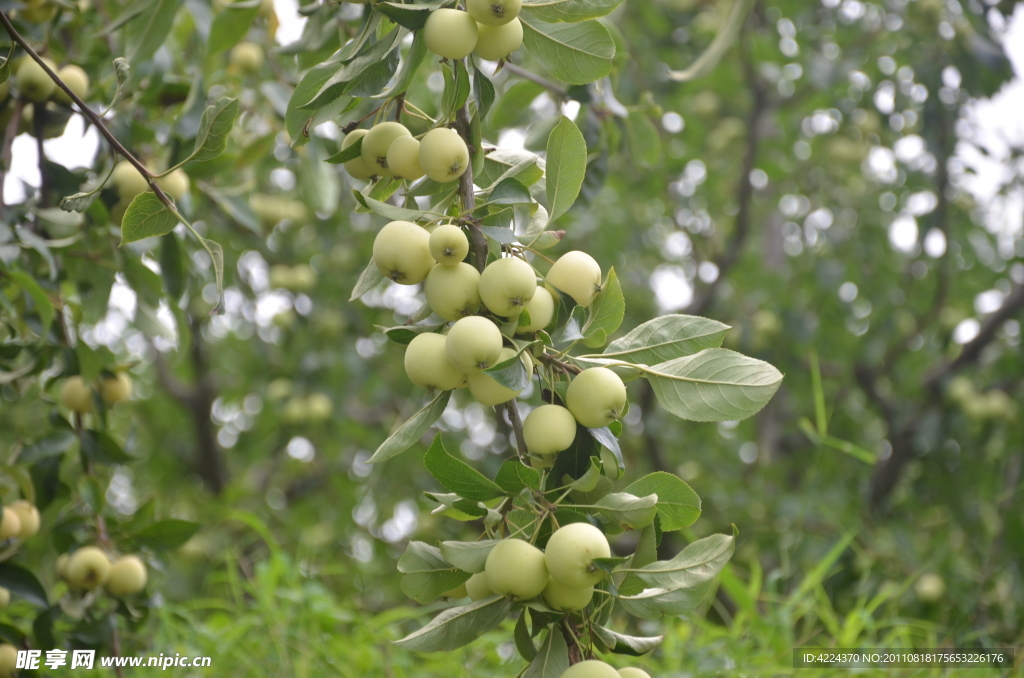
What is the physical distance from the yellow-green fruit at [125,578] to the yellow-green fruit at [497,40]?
0.99 meters

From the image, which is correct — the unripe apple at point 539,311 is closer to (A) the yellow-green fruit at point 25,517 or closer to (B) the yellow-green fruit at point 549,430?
(B) the yellow-green fruit at point 549,430

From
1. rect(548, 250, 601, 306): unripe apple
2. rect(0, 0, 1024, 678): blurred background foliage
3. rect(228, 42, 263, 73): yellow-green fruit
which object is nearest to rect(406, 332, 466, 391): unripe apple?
rect(548, 250, 601, 306): unripe apple

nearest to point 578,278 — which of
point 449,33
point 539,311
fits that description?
point 539,311

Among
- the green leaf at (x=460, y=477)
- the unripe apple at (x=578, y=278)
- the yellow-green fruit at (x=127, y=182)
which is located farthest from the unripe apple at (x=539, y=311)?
the yellow-green fruit at (x=127, y=182)

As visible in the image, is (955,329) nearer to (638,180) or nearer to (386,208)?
(638,180)

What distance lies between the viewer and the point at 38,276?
1.29m

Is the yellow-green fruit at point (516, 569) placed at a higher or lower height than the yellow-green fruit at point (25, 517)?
higher

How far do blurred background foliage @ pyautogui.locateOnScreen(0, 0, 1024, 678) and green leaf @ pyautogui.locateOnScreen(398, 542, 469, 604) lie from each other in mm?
684

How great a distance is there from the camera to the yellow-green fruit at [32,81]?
4.03 feet

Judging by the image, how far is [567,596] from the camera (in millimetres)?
710

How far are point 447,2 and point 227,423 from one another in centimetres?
354

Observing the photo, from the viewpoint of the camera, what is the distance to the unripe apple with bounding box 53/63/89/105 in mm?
1283

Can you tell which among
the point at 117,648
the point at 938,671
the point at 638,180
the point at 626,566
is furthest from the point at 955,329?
the point at 117,648

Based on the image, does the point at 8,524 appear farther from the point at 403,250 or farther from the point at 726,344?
the point at 726,344
